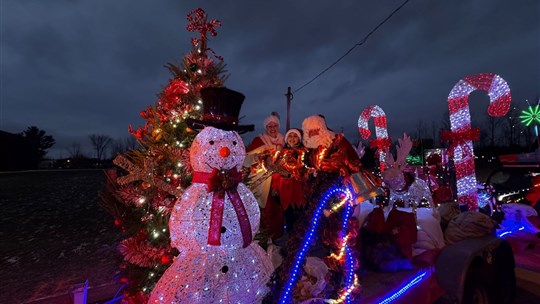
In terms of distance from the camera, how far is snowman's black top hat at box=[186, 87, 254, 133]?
2441mm

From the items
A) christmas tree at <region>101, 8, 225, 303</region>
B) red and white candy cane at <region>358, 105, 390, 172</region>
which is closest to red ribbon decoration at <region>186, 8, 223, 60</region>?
christmas tree at <region>101, 8, 225, 303</region>

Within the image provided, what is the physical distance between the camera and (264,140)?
5.43 meters

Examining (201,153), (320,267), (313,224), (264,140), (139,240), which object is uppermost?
(264,140)

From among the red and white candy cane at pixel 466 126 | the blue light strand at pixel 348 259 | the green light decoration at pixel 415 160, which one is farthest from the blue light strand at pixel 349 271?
the green light decoration at pixel 415 160

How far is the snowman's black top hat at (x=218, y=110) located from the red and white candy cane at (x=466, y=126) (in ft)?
14.5

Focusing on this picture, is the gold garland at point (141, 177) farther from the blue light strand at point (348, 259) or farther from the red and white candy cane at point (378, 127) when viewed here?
the red and white candy cane at point (378, 127)

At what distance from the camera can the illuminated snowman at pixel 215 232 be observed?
2.17 m

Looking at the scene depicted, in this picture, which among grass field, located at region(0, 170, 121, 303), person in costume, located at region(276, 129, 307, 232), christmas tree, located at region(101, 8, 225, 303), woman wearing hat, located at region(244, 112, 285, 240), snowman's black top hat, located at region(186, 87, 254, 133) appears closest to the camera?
snowman's black top hat, located at region(186, 87, 254, 133)

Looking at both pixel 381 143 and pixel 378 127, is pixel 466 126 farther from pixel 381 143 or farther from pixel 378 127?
pixel 378 127

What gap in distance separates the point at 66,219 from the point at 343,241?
11.6 metres

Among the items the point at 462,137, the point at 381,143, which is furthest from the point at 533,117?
the point at 381,143

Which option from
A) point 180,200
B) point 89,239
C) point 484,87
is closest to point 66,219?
point 89,239

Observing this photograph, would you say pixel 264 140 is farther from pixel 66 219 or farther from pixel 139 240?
pixel 66 219

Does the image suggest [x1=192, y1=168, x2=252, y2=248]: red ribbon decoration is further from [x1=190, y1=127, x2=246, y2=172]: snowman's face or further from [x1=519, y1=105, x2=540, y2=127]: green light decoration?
[x1=519, y1=105, x2=540, y2=127]: green light decoration
